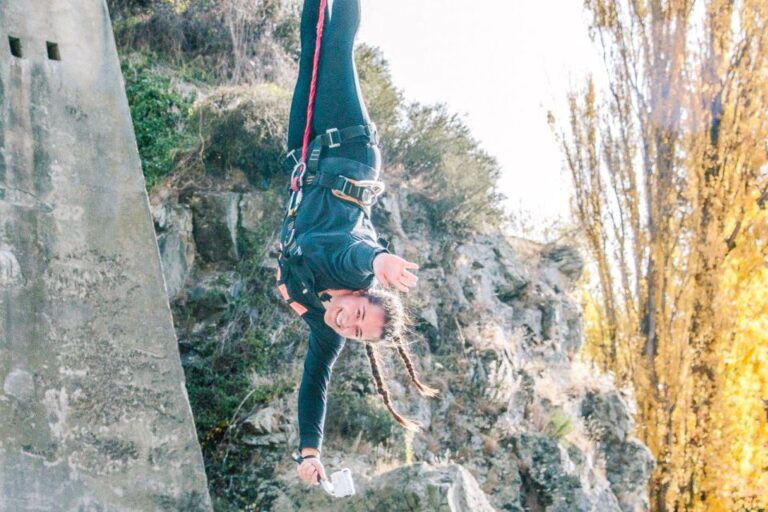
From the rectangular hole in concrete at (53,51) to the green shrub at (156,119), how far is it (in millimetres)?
3502

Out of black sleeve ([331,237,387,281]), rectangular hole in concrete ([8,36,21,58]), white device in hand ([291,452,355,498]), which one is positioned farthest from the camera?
rectangular hole in concrete ([8,36,21,58])

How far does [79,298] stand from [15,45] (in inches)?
78.0

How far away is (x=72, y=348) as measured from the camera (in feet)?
21.5

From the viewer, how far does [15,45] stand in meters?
6.83

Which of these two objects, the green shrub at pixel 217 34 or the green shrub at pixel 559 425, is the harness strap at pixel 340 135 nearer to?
the green shrub at pixel 559 425

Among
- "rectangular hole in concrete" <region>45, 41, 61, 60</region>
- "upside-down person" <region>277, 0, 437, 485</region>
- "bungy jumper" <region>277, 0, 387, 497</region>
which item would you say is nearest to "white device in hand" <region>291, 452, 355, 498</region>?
"upside-down person" <region>277, 0, 437, 485</region>

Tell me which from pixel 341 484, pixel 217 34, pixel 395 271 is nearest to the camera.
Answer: pixel 395 271

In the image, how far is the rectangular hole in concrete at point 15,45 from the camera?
681 centimetres

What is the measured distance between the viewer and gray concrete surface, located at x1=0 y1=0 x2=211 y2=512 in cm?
635

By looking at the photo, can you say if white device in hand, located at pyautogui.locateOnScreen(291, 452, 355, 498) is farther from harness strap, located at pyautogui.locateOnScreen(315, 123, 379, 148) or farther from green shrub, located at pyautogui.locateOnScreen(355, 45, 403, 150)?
green shrub, located at pyautogui.locateOnScreen(355, 45, 403, 150)

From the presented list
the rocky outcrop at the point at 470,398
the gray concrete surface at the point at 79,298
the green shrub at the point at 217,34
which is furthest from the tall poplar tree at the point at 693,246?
the gray concrete surface at the point at 79,298

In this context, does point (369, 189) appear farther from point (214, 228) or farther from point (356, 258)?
point (214, 228)

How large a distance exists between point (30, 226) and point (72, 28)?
1654 millimetres

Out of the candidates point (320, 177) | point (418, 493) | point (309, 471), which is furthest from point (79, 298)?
point (320, 177)
